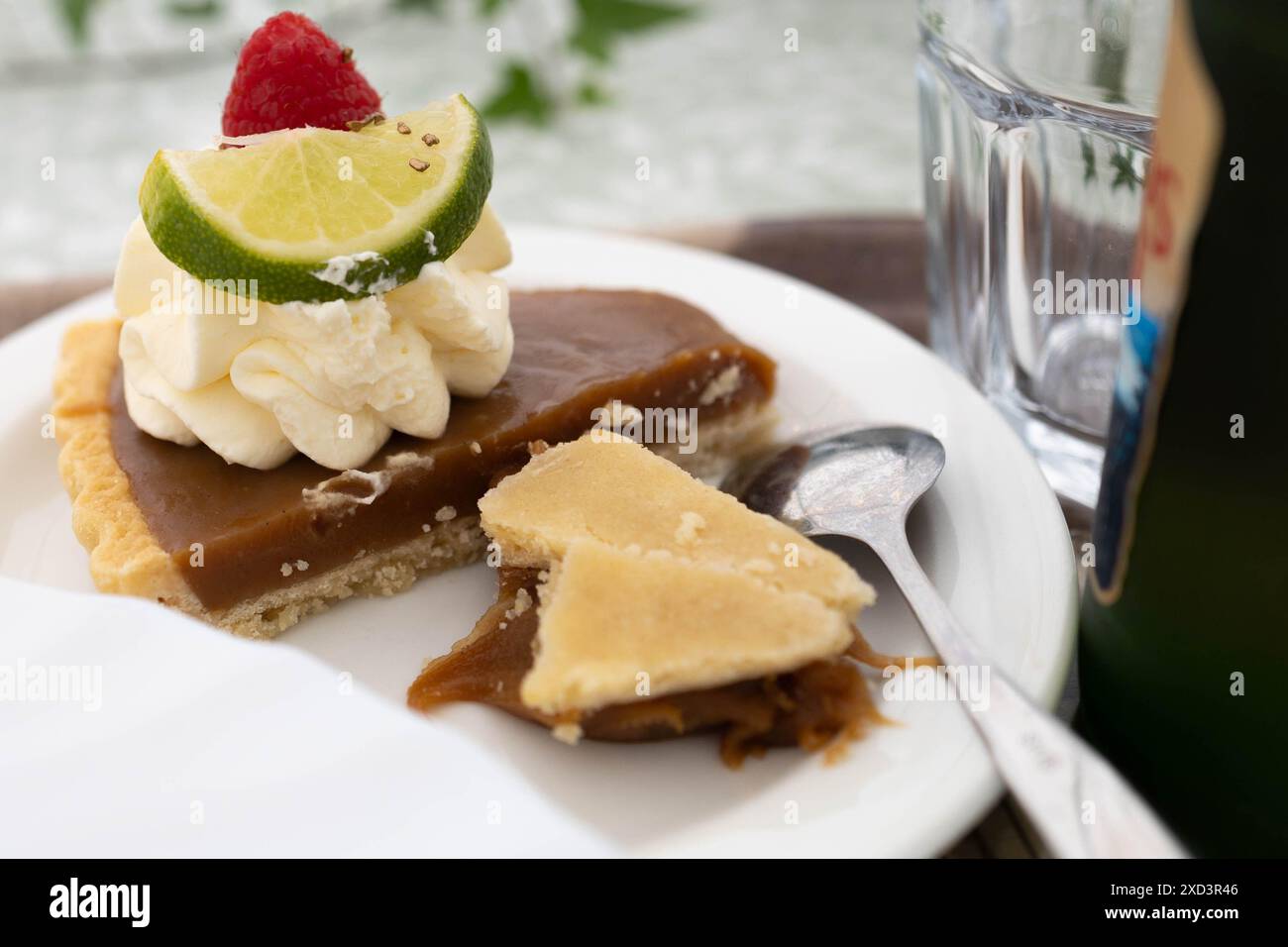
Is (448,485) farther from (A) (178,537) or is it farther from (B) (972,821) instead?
(B) (972,821)

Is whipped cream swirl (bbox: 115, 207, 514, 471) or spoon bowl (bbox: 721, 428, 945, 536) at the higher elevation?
whipped cream swirl (bbox: 115, 207, 514, 471)

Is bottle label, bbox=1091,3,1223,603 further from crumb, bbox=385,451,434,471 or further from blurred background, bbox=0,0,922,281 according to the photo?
blurred background, bbox=0,0,922,281

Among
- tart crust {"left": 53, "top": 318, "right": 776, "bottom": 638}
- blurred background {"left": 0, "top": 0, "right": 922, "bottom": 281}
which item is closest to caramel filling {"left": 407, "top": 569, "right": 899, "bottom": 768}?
tart crust {"left": 53, "top": 318, "right": 776, "bottom": 638}

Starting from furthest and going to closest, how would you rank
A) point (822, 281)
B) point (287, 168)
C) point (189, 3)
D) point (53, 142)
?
1. point (53, 142)
2. point (189, 3)
3. point (822, 281)
4. point (287, 168)

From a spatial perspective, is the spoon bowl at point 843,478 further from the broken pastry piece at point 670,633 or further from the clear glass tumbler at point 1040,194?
the clear glass tumbler at point 1040,194

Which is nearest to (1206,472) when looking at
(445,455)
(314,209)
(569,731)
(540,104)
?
(569,731)
